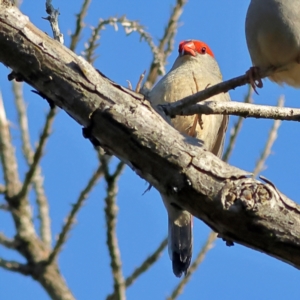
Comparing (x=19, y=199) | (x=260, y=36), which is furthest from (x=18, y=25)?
(x=19, y=199)

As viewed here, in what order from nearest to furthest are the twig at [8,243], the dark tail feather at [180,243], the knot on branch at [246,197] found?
1. the knot on branch at [246,197]
2. the dark tail feather at [180,243]
3. the twig at [8,243]

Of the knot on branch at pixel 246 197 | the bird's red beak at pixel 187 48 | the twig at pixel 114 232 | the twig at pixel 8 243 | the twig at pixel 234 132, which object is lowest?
the knot on branch at pixel 246 197

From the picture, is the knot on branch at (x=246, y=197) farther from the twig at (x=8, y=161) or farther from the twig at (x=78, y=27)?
the twig at (x=8, y=161)

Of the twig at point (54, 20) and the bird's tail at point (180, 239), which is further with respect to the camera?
the bird's tail at point (180, 239)

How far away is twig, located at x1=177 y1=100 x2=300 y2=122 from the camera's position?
272cm

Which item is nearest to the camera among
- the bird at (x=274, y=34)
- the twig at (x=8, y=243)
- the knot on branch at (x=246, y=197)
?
the knot on branch at (x=246, y=197)

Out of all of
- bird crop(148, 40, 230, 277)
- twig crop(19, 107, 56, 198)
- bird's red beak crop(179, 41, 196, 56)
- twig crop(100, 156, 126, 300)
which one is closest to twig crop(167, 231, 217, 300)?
bird crop(148, 40, 230, 277)

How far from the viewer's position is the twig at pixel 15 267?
3895 millimetres

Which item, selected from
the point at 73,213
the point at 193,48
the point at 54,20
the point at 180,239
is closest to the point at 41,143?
the point at 73,213

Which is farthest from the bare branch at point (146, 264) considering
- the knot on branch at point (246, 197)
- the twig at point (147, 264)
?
the knot on branch at point (246, 197)

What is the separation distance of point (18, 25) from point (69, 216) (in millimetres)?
1568

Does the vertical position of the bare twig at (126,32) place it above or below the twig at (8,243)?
above

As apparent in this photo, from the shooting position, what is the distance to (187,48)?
17.2ft

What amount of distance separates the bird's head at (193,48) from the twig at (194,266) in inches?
66.6
